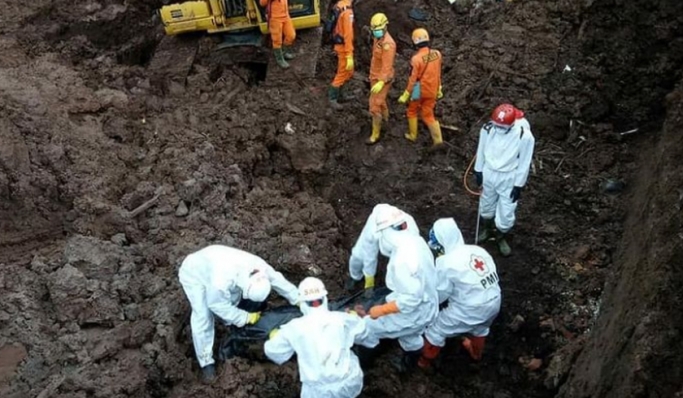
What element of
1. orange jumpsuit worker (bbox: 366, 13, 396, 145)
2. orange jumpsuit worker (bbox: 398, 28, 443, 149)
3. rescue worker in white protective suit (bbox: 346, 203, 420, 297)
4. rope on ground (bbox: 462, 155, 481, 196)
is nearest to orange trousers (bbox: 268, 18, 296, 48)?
orange jumpsuit worker (bbox: 366, 13, 396, 145)

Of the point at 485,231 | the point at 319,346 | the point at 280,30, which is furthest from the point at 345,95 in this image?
the point at 319,346

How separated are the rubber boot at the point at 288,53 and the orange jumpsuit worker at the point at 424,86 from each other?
224 centimetres

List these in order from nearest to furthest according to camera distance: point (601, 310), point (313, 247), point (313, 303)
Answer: point (313, 303), point (601, 310), point (313, 247)

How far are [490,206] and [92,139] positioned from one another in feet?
17.1

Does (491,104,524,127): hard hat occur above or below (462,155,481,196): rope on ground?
above

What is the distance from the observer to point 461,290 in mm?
7223

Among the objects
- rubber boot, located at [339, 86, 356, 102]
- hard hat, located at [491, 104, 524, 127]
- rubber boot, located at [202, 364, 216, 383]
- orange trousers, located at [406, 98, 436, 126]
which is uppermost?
hard hat, located at [491, 104, 524, 127]

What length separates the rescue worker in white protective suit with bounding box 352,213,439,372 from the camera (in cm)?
706

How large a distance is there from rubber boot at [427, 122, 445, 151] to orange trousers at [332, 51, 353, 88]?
1412 mm

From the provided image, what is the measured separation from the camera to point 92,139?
9.92 m

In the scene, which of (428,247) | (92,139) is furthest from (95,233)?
(428,247)

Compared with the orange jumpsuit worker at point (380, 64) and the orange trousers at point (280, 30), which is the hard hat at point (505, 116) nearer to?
the orange jumpsuit worker at point (380, 64)

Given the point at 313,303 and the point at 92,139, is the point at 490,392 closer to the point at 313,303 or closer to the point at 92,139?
the point at 313,303

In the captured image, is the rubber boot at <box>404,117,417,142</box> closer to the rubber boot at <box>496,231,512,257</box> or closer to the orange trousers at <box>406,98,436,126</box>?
the orange trousers at <box>406,98,436,126</box>
